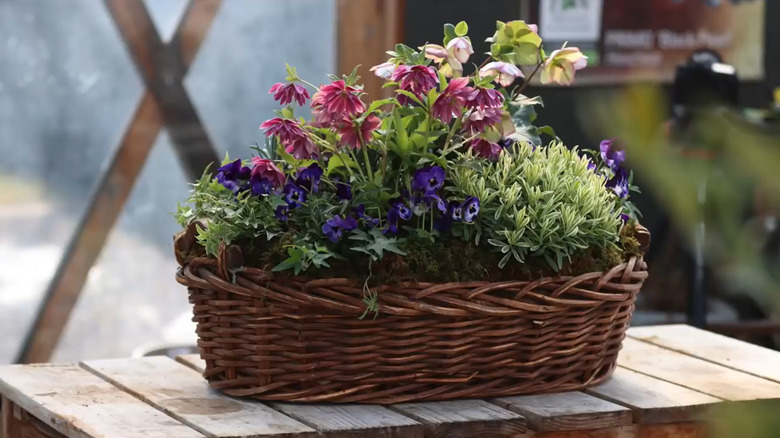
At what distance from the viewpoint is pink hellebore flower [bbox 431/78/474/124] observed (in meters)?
1.40

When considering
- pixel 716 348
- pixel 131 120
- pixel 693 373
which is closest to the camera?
pixel 693 373

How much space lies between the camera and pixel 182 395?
1.51m

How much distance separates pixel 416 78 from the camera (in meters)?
1.41

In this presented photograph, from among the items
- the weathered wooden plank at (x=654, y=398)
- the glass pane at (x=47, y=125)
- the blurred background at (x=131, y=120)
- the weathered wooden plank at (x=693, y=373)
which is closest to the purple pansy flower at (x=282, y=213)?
the weathered wooden plank at (x=654, y=398)

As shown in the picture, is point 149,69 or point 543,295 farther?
point 149,69

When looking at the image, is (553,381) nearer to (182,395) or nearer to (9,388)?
(182,395)

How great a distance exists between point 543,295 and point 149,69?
253cm

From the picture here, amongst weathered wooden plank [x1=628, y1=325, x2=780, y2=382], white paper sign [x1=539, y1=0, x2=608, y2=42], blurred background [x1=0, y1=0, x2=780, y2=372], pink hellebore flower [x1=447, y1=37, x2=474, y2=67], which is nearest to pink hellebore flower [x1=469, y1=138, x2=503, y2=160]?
pink hellebore flower [x1=447, y1=37, x2=474, y2=67]

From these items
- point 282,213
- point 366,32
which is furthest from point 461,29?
point 366,32

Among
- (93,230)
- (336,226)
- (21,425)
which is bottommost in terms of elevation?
(93,230)

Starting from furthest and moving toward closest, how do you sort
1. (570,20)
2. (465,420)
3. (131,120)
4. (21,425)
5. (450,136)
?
(570,20), (131,120), (21,425), (450,136), (465,420)

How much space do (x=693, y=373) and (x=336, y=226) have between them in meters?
0.63

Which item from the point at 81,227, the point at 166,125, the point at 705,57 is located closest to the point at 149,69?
the point at 166,125

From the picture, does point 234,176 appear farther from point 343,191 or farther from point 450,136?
point 450,136
